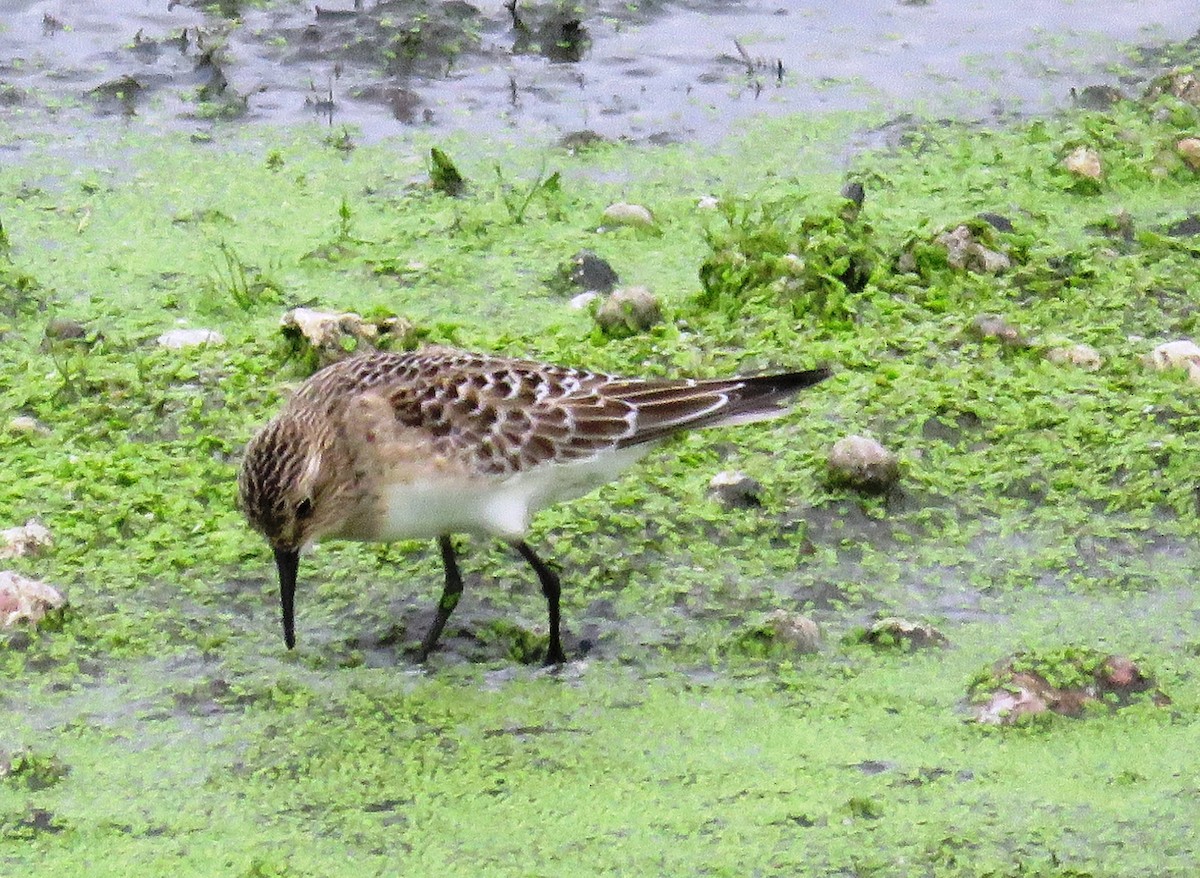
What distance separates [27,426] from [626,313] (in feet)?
7.84

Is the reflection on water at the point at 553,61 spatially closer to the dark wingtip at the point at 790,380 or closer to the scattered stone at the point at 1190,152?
the scattered stone at the point at 1190,152

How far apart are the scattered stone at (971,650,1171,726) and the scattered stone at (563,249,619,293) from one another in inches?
130

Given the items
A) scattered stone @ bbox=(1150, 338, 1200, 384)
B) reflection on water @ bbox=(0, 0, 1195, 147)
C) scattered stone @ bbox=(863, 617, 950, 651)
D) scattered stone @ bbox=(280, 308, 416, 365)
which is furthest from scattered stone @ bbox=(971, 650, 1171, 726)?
reflection on water @ bbox=(0, 0, 1195, 147)

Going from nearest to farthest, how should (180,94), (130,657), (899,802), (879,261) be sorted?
(899,802) < (130,657) < (879,261) < (180,94)

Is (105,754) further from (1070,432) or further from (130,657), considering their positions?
(1070,432)

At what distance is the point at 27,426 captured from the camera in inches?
291

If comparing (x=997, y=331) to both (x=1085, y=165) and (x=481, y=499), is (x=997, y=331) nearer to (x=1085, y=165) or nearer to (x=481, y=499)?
(x=1085, y=165)

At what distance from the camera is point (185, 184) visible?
31.9 feet

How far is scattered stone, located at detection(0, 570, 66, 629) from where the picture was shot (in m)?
6.05

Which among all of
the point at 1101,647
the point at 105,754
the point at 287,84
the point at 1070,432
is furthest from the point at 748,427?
the point at 287,84

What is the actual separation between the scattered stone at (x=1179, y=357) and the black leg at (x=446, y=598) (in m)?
3.03

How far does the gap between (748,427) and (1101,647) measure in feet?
6.02

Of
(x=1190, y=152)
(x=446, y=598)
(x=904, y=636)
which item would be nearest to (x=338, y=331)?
(x=446, y=598)

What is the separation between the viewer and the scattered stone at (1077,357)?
7832 millimetres
